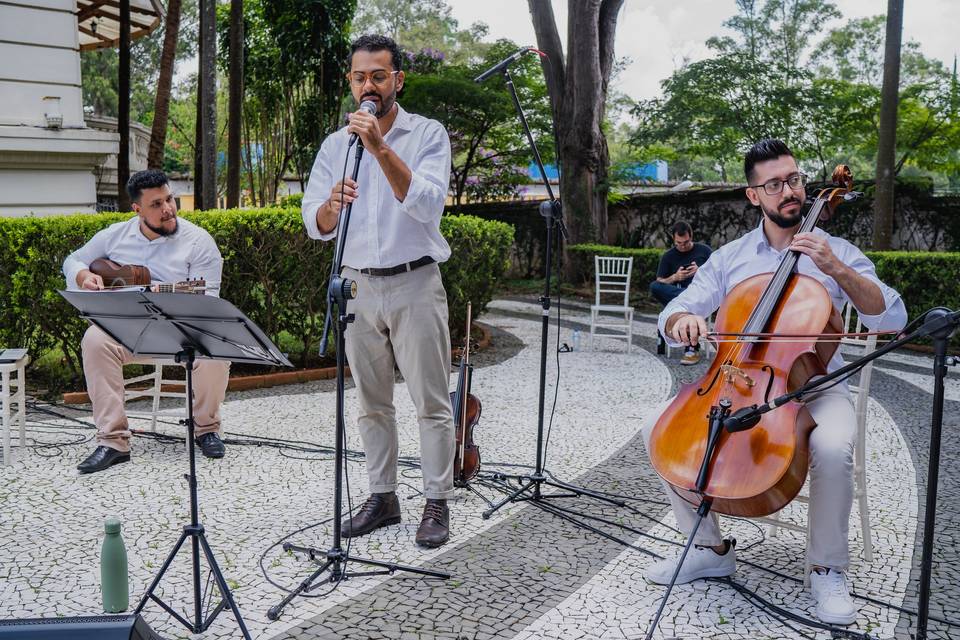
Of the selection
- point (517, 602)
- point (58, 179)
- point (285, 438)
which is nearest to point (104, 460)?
point (285, 438)

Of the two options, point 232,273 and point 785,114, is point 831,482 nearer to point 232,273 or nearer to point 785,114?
point 232,273

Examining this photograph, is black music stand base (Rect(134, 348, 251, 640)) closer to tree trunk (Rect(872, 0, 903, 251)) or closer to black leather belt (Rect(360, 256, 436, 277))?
black leather belt (Rect(360, 256, 436, 277))

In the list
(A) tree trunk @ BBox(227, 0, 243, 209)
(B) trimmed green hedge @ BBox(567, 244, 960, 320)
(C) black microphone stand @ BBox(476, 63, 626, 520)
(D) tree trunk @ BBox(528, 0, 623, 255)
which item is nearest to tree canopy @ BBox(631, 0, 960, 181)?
(D) tree trunk @ BBox(528, 0, 623, 255)

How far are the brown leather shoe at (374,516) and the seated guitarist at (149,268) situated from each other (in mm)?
1574

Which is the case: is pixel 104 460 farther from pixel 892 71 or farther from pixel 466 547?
pixel 892 71

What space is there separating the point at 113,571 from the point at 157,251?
2.68 meters

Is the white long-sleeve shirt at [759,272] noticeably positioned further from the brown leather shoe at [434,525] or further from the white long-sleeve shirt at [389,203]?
the brown leather shoe at [434,525]

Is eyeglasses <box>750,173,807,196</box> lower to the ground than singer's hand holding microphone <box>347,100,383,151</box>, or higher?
lower

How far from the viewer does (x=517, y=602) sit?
116 inches

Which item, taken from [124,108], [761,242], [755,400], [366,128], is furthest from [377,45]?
[124,108]

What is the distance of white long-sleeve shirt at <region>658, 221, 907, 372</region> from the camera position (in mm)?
2922

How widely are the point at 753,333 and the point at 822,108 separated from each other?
1354 cm

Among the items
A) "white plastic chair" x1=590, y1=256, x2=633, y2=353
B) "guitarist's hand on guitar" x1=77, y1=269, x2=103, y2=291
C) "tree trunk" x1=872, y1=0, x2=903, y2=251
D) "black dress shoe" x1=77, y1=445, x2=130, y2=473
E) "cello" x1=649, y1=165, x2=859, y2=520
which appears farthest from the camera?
"tree trunk" x1=872, y1=0, x2=903, y2=251

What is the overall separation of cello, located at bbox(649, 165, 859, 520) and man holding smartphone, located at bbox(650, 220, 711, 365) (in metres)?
5.65
